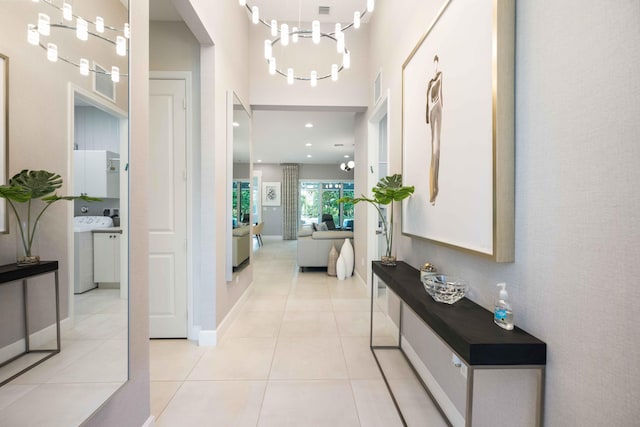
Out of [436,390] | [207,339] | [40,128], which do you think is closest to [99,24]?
[40,128]

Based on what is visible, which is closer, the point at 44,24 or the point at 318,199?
the point at 44,24

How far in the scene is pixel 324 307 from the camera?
11.5 ft

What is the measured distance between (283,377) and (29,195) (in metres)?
1.85

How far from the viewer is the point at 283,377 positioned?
2033mm

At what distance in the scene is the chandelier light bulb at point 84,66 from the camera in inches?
37.4

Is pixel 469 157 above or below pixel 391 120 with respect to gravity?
below

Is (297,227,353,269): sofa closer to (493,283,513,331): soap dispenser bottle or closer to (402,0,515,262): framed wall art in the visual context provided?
(402,0,515,262): framed wall art

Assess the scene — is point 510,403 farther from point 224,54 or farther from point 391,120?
point 224,54

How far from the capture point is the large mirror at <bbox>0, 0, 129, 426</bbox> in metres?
0.77

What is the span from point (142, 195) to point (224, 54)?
6.54 feet

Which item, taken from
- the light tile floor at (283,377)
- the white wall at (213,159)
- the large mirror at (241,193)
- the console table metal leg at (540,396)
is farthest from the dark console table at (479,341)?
the large mirror at (241,193)

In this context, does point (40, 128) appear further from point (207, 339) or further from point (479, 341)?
point (207, 339)

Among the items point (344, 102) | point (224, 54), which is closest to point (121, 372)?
point (224, 54)

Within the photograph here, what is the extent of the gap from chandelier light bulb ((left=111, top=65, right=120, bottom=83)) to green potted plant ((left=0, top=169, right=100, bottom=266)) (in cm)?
51
